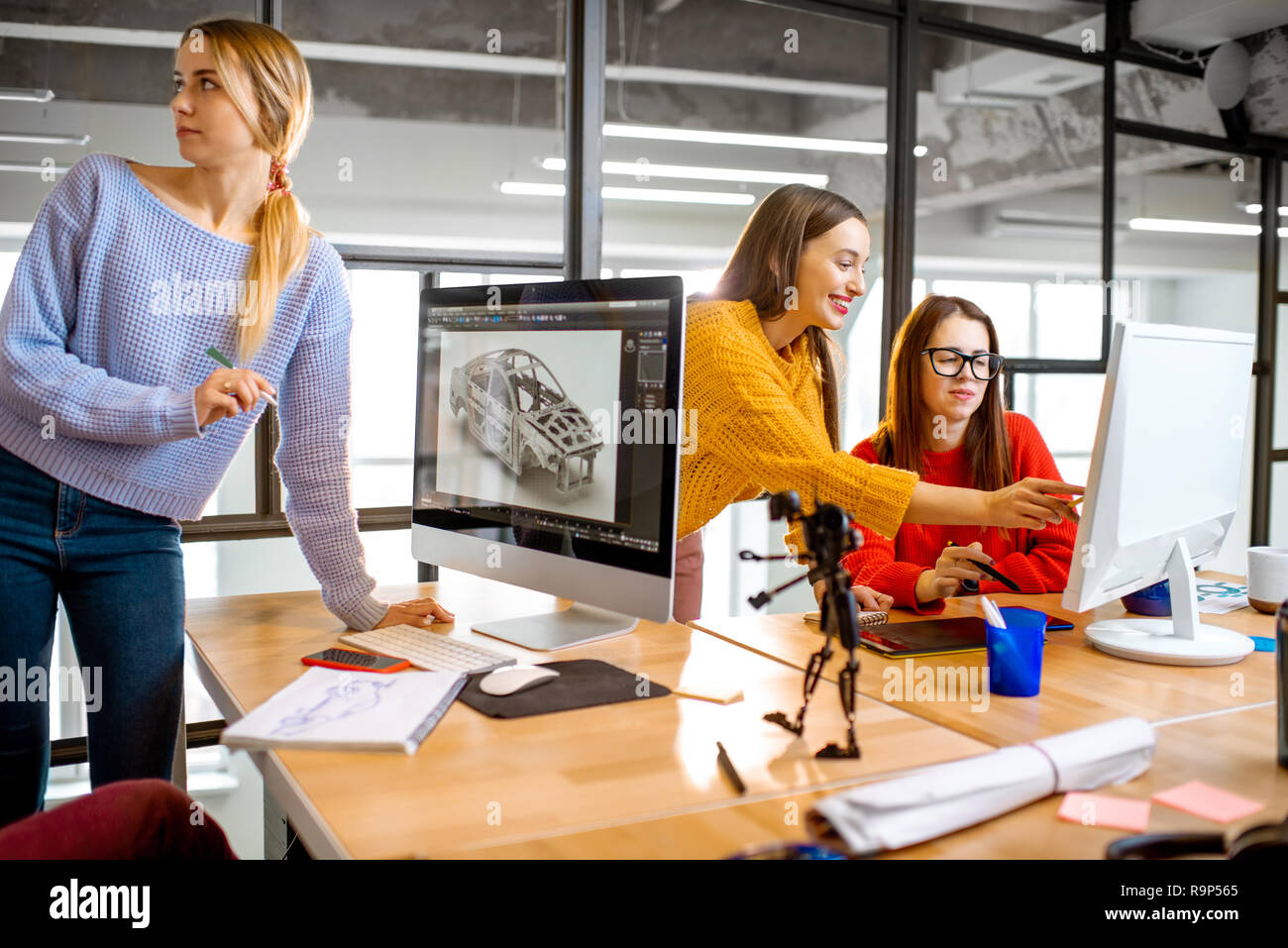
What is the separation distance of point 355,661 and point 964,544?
4.35 ft

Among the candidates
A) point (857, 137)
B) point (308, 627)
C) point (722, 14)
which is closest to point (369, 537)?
point (308, 627)

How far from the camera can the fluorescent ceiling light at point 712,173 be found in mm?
7203

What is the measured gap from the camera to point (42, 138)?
3697mm

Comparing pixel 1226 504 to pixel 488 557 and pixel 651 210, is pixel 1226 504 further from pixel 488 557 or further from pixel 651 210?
pixel 651 210

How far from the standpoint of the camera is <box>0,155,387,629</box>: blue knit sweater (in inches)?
54.1

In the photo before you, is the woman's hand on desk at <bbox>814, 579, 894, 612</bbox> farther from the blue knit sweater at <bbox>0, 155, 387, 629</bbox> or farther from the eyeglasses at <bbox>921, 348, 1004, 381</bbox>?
the blue knit sweater at <bbox>0, 155, 387, 629</bbox>

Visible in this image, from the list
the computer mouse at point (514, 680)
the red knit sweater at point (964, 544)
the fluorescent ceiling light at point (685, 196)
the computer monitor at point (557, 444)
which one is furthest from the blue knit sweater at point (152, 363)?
the fluorescent ceiling light at point (685, 196)

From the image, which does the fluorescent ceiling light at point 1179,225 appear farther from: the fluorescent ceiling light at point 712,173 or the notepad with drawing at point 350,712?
the notepad with drawing at point 350,712

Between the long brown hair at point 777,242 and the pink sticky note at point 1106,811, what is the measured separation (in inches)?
45.7

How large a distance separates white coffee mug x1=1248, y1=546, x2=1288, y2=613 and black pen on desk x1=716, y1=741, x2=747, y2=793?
1.22 metres

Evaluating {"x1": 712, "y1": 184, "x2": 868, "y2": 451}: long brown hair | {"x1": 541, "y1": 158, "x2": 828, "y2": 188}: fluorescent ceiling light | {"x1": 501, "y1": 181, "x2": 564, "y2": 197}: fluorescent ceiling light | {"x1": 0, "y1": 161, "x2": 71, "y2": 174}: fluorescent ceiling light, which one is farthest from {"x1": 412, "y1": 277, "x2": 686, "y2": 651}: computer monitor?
{"x1": 501, "y1": 181, "x2": 564, "y2": 197}: fluorescent ceiling light

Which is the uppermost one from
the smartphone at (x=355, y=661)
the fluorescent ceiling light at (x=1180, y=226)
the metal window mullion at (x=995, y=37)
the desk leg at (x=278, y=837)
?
the fluorescent ceiling light at (x=1180, y=226)

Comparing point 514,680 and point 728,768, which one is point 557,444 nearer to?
point 514,680

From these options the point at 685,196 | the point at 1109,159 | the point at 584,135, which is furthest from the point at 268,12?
the point at 685,196
